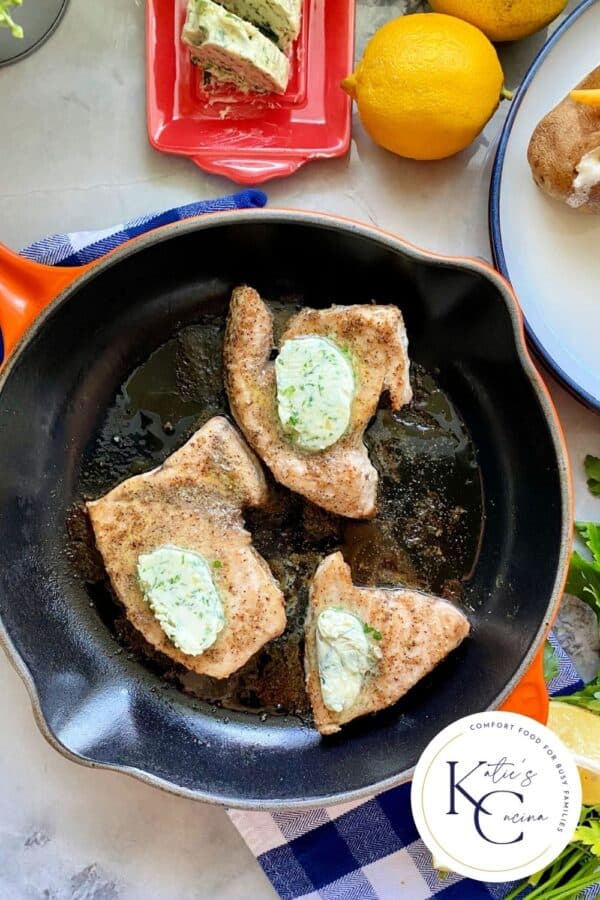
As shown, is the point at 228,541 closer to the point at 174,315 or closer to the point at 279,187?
the point at 174,315

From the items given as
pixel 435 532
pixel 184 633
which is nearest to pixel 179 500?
pixel 184 633

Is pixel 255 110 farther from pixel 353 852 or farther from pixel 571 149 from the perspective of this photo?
pixel 353 852

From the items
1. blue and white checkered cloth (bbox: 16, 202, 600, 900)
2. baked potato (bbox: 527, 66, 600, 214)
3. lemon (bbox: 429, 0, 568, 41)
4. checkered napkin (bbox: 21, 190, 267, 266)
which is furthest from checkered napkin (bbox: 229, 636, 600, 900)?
lemon (bbox: 429, 0, 568, 41)

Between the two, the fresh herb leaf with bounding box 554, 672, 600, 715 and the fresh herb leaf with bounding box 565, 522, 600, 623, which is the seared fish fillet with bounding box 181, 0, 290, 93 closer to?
the fresh herb leaf with bounding box 565, 522, 600, 623

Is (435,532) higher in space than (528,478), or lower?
lower

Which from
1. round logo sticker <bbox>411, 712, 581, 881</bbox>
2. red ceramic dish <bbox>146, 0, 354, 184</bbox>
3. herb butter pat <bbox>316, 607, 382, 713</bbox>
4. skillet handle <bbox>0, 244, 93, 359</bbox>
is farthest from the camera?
red ceramic dish <bbox>146, 0, 354, 184</bbox>

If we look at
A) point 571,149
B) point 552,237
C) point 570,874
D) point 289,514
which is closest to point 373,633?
point 289,514

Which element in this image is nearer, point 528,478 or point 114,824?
point 528,478
